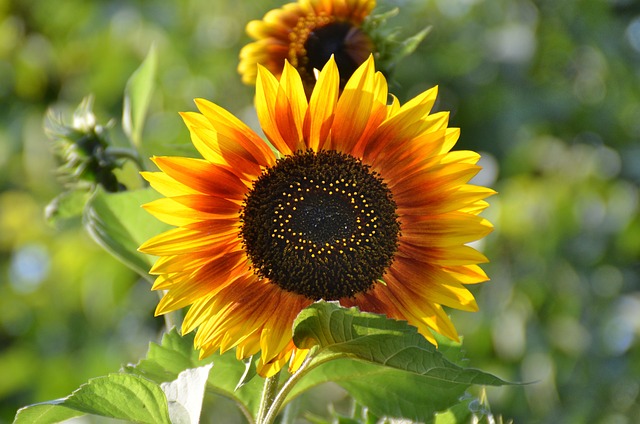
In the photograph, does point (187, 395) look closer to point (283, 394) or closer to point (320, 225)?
point (283, 394)

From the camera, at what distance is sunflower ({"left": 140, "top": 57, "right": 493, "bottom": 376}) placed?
0.69 metres

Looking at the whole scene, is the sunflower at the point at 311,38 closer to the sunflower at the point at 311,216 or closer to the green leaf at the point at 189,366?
the sunflower at the point at 311,216

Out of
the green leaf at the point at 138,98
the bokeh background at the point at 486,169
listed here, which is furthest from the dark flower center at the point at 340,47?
the bokeh background at the point at 486,169

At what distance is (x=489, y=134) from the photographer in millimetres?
4008

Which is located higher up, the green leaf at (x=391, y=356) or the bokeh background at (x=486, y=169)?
the green leaf at (x=391, y=356)

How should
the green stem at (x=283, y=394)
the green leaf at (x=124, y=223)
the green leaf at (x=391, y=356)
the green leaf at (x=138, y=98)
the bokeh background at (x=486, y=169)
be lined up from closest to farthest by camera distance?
the green leaf at (x=391, y=356), the green stem at (x=283, y=394), the green leaf at (x=124, y=223), the green leaf at (x=138, y=98), the bokeh background at (x=486, y=169)

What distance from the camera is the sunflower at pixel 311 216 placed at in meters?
0.69

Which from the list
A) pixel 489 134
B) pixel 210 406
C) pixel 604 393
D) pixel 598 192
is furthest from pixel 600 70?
pixel 210 406

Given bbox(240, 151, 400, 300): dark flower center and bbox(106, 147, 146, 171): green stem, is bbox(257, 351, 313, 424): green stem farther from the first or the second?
bbox(106, 147, 146, 171): green stem

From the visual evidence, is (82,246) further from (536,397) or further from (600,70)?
(600,70)

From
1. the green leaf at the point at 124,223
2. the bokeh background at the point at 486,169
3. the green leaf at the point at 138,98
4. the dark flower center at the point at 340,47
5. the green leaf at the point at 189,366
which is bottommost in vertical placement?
the bokeh background at the point at 486,169

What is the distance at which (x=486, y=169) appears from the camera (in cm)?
319

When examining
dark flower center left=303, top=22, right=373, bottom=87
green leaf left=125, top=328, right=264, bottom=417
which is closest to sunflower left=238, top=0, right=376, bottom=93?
dark flower center left=303, top=22, right=373, bottom=87

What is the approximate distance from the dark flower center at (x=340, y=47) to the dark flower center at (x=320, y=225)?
16 centimetres
